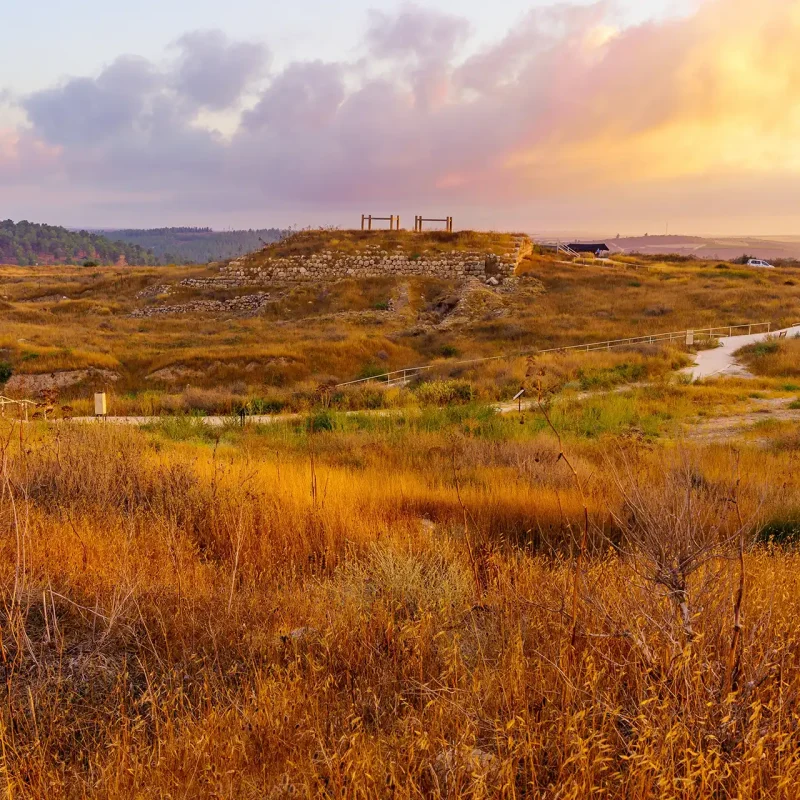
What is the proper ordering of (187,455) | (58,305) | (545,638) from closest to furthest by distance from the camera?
(545,638) < (187,455) < (58,305)

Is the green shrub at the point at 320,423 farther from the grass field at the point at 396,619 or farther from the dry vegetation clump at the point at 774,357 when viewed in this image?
the dry vegetation clump at the point at 774,357

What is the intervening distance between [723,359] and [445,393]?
9.99 meters

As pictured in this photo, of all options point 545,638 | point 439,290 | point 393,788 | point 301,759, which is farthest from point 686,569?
point 439,290

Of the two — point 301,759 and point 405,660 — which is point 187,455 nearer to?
point 405,660

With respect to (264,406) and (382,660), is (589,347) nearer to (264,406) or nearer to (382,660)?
(264,406)

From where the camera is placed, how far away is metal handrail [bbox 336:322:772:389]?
2064 cm

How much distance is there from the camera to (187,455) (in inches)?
324

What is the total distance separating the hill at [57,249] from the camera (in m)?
151

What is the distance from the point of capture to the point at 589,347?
2378 centimetres

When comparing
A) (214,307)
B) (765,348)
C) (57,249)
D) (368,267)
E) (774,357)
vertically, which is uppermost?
(57,249)

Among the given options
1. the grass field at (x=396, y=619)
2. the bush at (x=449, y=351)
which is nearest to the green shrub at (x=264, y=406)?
the grass field at (x=396, y=619)

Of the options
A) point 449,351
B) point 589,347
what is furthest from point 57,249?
point 589,347

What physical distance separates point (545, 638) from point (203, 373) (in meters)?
20.5

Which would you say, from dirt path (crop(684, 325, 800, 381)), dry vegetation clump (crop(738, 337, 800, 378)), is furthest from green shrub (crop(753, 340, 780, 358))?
dirt path (crop(684, 325, 800, 381))
